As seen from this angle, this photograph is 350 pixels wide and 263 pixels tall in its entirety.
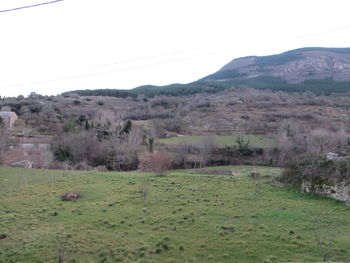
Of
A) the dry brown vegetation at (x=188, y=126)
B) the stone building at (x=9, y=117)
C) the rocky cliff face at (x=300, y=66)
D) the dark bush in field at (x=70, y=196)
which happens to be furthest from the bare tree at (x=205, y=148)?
the rocky cliff face at (x=300, y=66)

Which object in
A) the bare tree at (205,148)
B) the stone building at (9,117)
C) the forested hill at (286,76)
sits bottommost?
the bare tree at (205,148)

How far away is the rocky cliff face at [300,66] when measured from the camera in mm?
118688

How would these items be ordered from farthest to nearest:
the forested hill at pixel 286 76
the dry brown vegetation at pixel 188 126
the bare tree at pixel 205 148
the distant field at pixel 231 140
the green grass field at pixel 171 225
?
the forested hill at pixel 286 76 → the distant field at pixel 231 140 → the bare tree at pixel 205 148 → the dry brown vegetation at pixel 188 126 → the green grass field at pixel 171 225

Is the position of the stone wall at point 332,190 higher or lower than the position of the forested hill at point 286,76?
lower

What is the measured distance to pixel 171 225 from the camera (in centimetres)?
1290

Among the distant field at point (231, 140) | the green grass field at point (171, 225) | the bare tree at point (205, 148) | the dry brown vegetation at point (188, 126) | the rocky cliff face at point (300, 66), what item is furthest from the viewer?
the rocky cliff face at point (300, 66)

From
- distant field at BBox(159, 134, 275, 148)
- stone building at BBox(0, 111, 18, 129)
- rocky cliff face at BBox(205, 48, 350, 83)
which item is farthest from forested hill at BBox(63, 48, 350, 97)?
distant field at BBox(159, 134, 275, 148)

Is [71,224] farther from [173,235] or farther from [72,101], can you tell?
[72,101]

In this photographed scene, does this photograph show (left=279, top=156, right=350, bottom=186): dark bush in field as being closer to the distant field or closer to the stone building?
the distant field

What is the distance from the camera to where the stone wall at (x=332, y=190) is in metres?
16.7

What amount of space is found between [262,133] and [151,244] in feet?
169

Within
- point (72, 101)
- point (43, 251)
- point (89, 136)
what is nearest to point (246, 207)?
point (43, 251)

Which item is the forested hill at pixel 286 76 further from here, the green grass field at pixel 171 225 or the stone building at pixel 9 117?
the green grass field at pixel 171 225

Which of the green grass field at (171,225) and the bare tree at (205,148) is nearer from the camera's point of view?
the green grass field at (171,225)
